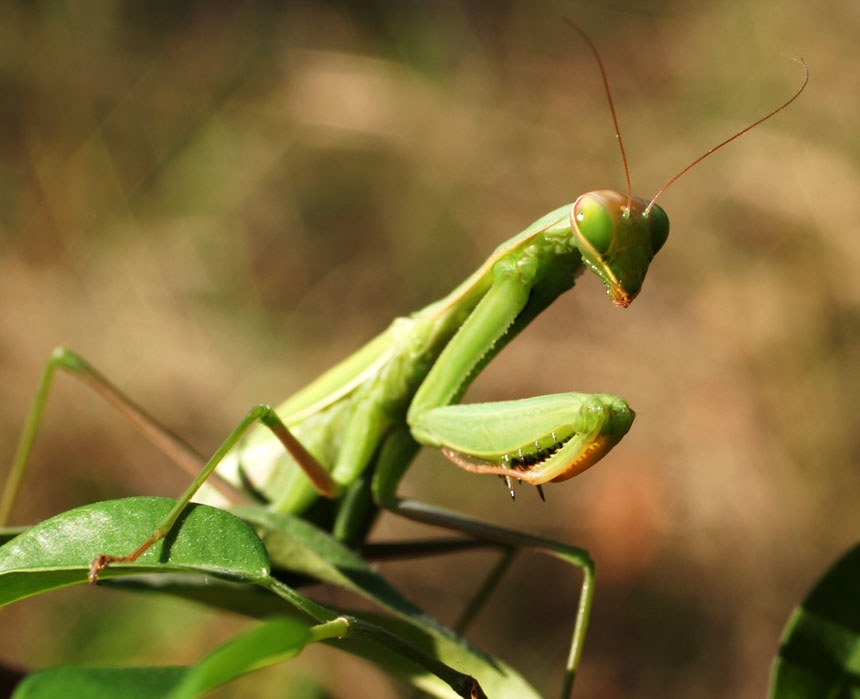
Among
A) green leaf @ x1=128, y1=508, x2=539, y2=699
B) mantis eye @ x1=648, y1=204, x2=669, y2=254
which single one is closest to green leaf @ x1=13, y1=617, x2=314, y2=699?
green leaf @ x1=128, y1=508, x2=539, y2=699

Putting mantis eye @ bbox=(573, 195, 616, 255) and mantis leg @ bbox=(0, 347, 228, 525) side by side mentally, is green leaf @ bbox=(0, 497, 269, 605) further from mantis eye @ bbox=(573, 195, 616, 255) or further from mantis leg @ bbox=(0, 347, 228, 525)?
mantis leg @ bbox=(0, 347, 228, 525)

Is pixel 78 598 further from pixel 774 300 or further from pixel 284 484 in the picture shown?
pixel 774 300

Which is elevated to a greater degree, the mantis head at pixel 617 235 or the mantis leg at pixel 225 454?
the mantis head at pixel 617 235

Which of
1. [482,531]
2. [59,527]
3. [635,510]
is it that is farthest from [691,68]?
[59,527]

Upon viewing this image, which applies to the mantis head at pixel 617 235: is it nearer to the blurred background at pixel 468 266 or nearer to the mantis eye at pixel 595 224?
the mantis eye at pixel 595 224

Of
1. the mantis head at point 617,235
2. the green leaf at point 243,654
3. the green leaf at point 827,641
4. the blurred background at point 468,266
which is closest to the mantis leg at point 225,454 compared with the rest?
the green leaf at point 243,654

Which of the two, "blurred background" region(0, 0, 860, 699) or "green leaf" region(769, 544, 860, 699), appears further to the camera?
"blurred background" region(0, 0, 860, 699)
